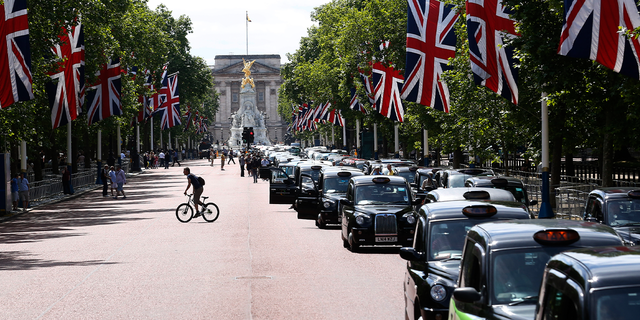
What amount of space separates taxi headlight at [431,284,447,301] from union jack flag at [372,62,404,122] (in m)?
31.4

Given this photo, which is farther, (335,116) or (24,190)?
(335,116)

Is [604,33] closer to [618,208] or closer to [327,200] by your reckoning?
[618,208]

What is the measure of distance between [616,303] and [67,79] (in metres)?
36.0

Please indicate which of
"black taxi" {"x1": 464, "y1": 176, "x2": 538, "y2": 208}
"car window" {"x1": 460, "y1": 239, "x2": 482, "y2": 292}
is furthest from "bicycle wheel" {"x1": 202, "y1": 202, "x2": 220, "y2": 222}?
→ "car window" {"x1": 460, "y1": 239, "x2": 482, "y2": 292}

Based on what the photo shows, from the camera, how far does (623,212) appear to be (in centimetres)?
1369

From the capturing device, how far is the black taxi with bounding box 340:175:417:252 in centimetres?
1794

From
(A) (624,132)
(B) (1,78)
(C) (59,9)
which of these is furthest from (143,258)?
(C) (59,9)

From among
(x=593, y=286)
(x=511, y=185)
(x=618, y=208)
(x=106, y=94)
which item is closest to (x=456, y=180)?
(x=511, y=185)

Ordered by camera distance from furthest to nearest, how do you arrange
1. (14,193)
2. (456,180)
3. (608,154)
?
(14,193)
(456,180)
(608,154)

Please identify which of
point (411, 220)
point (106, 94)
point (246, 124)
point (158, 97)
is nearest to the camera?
point (411, 220)

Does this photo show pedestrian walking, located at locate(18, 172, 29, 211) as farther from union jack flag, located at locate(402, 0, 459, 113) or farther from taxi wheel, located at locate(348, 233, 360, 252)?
taxi wheel, located at locate(348, 233, 360, 252)

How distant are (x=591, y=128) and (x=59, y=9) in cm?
2128

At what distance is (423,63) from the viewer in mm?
30516

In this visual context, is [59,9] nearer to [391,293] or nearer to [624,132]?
[624,132]
